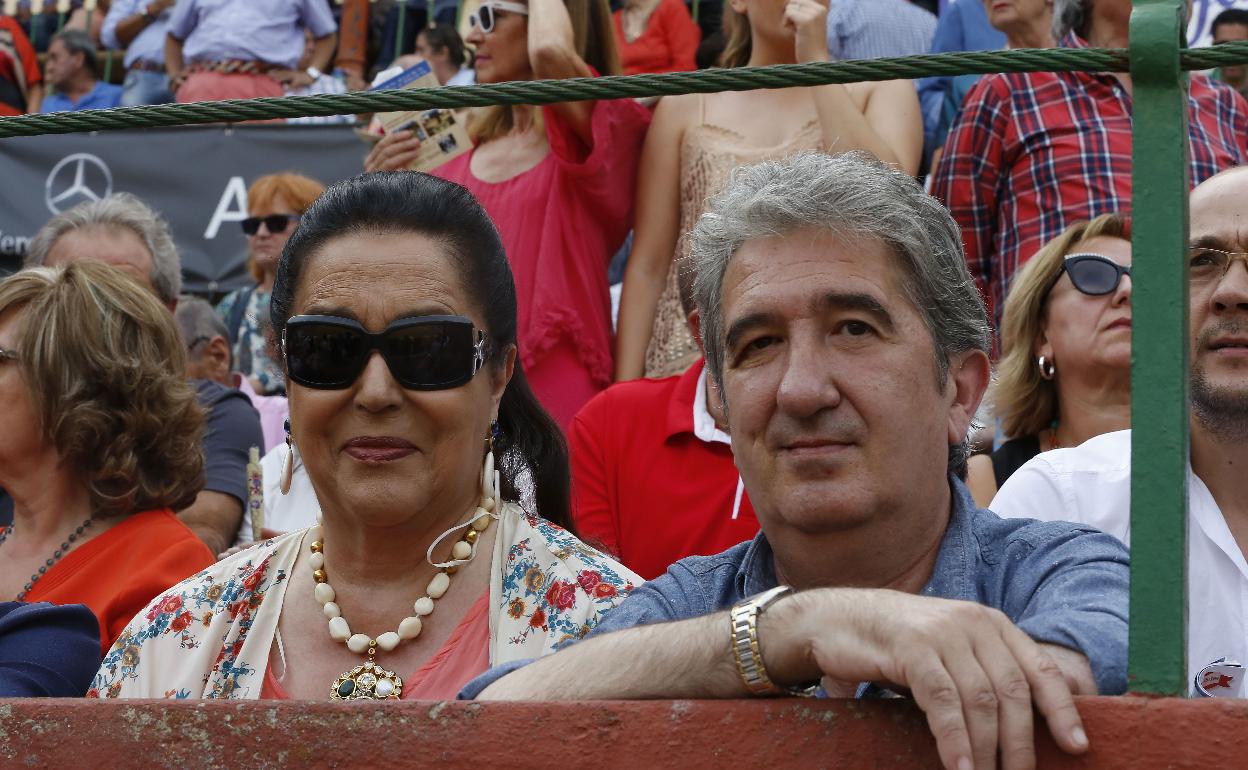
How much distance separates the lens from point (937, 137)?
22.5 feet

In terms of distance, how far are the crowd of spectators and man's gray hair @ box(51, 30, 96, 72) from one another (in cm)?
561

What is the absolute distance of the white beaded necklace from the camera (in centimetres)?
278

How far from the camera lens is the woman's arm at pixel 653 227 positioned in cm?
487

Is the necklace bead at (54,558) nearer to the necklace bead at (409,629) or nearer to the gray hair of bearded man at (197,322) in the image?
the necklace bead at (409,629)

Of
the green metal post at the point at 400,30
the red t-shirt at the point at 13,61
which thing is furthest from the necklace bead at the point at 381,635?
the red t-shirt at the point at 13,61

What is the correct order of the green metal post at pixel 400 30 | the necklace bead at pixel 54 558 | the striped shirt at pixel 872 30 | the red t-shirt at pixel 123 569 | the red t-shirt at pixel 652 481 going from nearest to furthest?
the red t-shirt at pixel 123 569 < the necklace bead at pixel 54 558 < the red t-shirt at pixel 652 481 < the striped shirt at pixel 872 30 < the green metal post at pixel 400 30

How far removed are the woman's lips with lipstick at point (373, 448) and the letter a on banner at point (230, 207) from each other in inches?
202

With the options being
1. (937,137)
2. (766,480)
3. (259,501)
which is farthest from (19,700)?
(937,137)

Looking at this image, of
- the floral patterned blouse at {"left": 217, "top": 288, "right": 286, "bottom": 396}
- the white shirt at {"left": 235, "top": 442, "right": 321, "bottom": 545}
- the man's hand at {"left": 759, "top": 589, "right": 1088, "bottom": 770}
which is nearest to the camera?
the man's hand at {"left": 759, "top": 589, "right": 1088, "bottom": 770}

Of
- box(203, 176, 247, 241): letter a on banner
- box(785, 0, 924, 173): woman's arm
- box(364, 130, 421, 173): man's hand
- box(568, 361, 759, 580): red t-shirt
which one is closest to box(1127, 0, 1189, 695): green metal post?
box(568, 361, 759, 580): red t-shirt

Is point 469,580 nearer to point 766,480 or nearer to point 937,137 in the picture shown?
point 766,480

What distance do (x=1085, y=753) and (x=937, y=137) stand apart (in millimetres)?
5436

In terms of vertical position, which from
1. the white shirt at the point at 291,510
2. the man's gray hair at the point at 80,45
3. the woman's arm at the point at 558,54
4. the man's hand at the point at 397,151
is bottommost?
the white shirt at the point at 291,510

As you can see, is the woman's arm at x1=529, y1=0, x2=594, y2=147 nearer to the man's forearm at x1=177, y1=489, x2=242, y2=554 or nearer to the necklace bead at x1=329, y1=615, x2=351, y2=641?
the man's forearm at x1=177, y1=489, x2=242, y2=554
